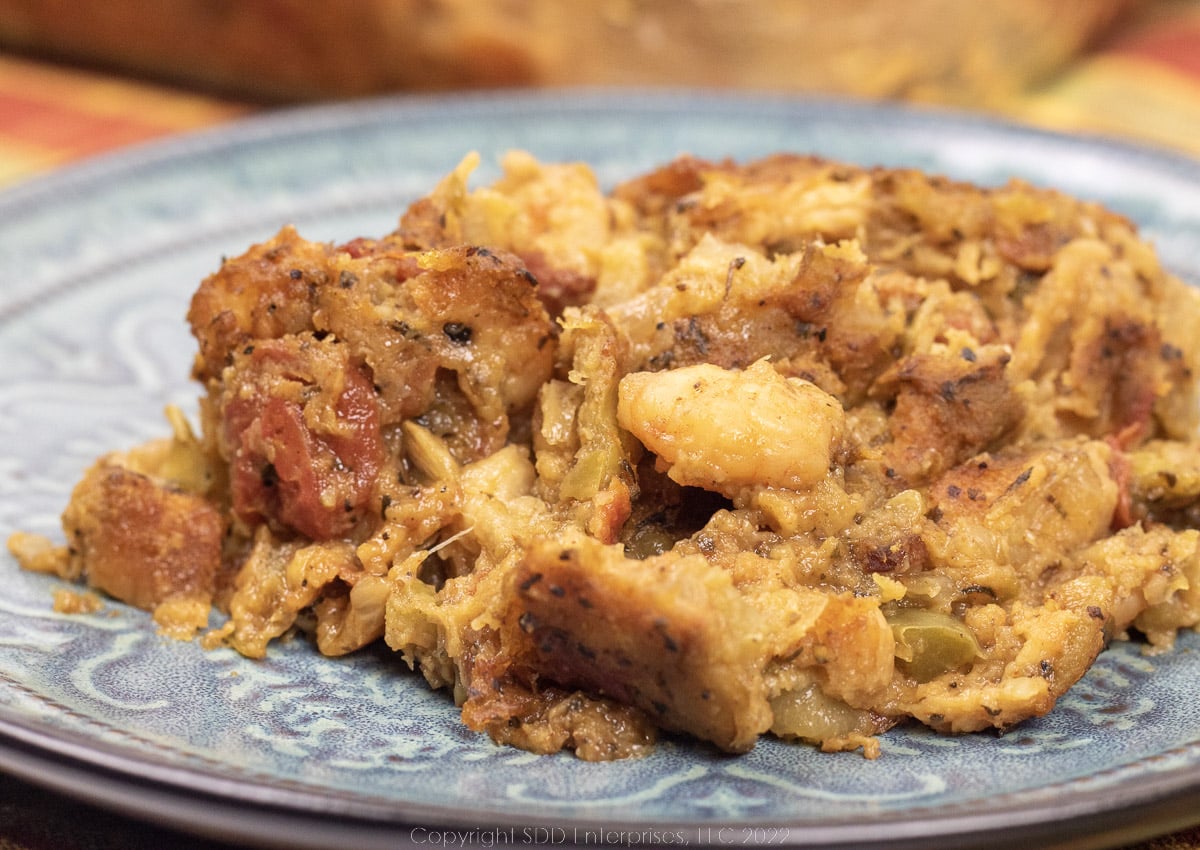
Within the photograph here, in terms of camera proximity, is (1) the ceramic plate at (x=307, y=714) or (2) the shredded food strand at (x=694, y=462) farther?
(2) the shredded food strand at (x=694, y=462)

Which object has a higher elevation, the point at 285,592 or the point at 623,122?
the point at 623,122

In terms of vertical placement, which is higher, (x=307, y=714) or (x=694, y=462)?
(x=694, y=462)

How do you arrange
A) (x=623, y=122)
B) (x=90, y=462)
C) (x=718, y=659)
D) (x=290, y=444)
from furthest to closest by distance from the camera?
(x=623, y=122)
(x=90, y=462)
(x=290, y=444)
(x=718, y=659)

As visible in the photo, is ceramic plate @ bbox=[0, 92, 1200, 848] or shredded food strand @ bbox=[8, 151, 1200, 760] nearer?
ceramic plate @ bbox=[0, 92, 1200, 848]

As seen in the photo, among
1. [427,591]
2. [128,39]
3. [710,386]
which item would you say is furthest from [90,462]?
[128,39]

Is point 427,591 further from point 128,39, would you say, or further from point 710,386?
point 128,39

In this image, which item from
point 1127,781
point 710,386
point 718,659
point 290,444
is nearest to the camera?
point 1127,781

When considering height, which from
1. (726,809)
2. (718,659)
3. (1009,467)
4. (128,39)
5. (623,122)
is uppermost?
(128,39)

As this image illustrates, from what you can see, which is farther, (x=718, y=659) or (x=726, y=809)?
(x=718, y=659)
